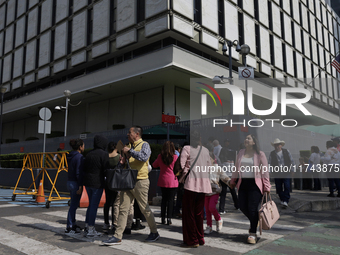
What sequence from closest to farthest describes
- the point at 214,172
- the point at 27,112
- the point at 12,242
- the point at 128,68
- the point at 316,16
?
the point at 12,242, the point at 214,172, the point at 128,68, the point at 27,112, the point at 316,16

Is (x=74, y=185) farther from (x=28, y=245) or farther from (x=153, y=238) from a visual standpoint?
(x=153, y=238)

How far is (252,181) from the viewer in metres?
4.98

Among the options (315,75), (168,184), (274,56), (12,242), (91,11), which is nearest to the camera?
(12,242)

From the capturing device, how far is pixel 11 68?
34906 mm

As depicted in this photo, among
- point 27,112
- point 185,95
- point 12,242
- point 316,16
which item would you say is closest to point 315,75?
point 316,16

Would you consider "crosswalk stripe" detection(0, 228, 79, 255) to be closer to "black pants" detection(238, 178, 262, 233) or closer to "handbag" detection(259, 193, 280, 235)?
"black pants" detection(238, 178, 262, 233)

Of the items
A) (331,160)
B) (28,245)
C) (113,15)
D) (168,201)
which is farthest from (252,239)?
(113,15)

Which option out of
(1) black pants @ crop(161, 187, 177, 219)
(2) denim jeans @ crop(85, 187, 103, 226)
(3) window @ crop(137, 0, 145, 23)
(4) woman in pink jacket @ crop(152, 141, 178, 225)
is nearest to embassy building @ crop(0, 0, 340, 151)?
(3) window @ crop(137, 0, 145, 23)

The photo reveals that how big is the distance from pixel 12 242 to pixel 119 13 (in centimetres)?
2033

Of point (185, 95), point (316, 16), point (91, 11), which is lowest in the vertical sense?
point (185, 95)

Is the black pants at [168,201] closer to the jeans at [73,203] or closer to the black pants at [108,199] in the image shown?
the black pants at [108,199]

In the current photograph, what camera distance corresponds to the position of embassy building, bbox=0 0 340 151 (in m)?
20.5

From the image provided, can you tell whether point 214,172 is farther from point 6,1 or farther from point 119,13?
point 6,1

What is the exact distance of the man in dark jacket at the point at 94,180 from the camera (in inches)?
208
